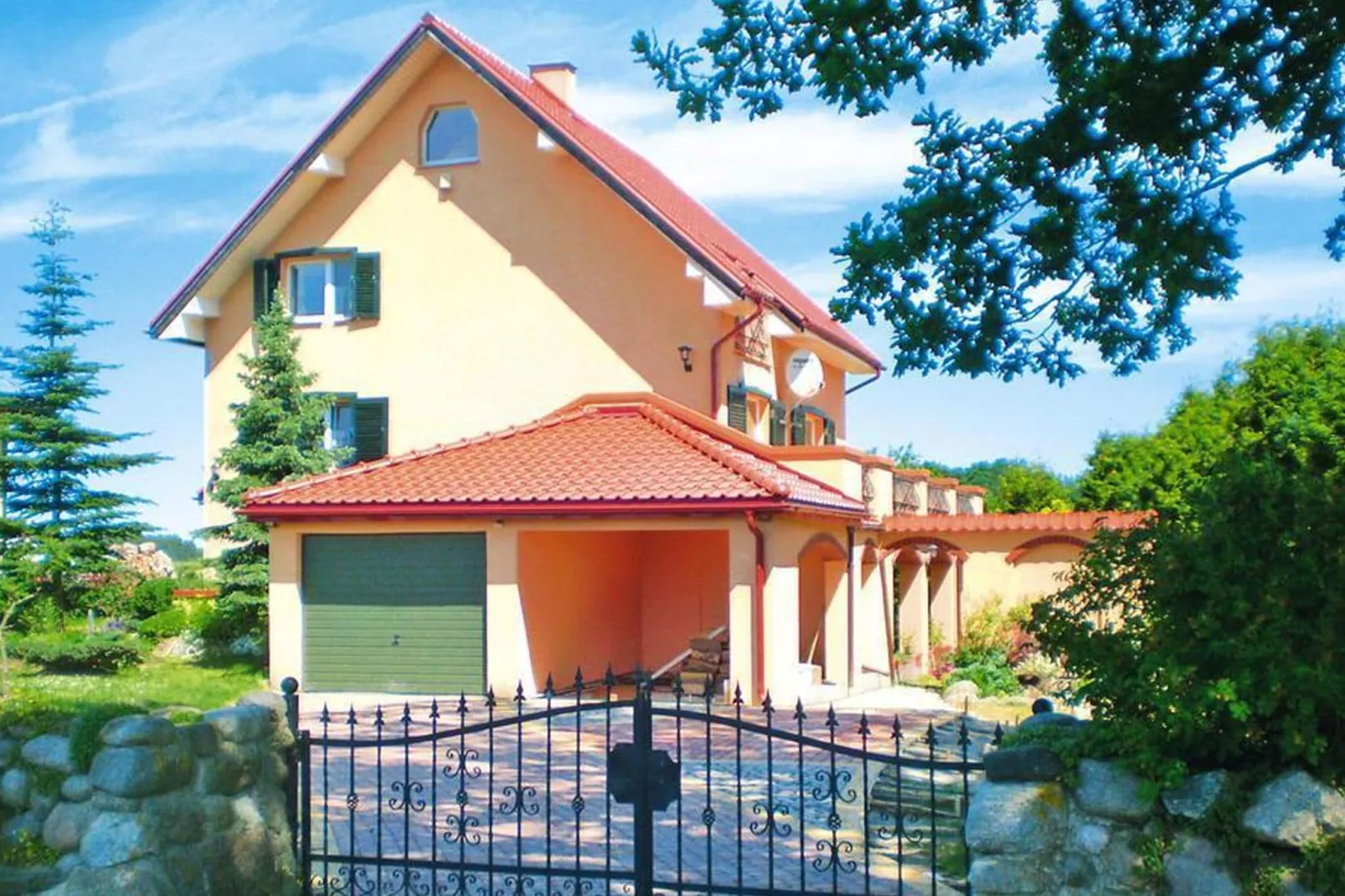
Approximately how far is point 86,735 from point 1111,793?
511cm

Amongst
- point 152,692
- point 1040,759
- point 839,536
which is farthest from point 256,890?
point 839,536

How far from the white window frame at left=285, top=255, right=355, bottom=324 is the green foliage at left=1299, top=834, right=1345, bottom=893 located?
69.3 feet

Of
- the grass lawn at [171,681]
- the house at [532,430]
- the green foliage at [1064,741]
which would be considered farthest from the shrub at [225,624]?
the green foliage at [1064,741]

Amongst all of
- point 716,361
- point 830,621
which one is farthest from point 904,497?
point 716,361

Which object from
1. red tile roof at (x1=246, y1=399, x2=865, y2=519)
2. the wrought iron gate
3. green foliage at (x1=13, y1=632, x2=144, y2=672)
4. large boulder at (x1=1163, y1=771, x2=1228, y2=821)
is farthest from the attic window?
large boulder at (x1=1163, y1=771, x2=1228, y2=821)

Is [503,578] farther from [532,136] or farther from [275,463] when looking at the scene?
[532,136]

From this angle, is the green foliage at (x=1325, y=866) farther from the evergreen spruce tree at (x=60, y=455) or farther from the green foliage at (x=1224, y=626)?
the evergreen spruce tree at (x=60, y=455)

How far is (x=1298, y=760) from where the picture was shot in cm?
645

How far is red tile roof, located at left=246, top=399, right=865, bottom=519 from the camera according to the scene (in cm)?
1859

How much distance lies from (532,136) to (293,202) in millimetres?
4478

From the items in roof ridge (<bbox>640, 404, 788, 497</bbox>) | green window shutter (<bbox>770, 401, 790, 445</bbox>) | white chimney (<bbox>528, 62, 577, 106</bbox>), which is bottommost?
roof ridge (<bbox>640, 404, 788, 497</bbox>)

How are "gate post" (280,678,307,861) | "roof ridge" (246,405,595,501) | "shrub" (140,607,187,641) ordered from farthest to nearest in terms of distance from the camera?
"shrub" (140,607,187,641) < "roof ridge" (246,405,595,501) < "gate post" (280,678,307,861)

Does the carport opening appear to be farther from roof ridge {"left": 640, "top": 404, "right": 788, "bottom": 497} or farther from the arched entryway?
roof ridge {"left": 640, "top": 404, "right": 788, "bottom": 497}

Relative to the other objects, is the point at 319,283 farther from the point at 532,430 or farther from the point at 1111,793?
the point at 1111,793
